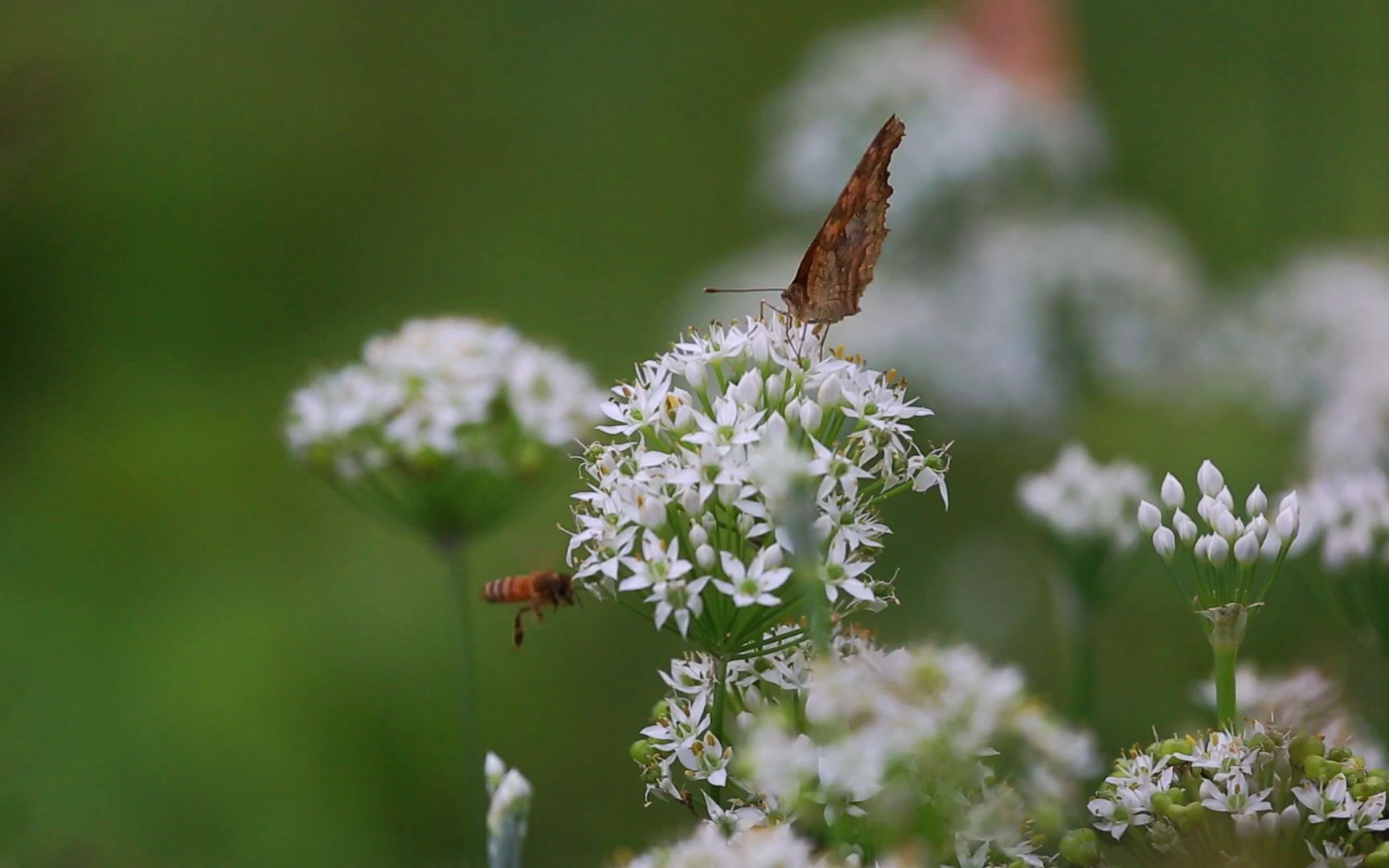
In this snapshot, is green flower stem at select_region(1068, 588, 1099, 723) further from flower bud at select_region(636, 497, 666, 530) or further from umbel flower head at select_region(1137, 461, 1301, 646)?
flower bud at select_region(636, 497, 666, 530)

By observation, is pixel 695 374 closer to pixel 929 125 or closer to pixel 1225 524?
pixel 1225 524

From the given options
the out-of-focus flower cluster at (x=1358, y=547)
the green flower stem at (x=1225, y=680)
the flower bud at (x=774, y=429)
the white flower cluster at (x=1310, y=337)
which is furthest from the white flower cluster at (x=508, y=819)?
the white flower cluster at (x=1310, y=337)

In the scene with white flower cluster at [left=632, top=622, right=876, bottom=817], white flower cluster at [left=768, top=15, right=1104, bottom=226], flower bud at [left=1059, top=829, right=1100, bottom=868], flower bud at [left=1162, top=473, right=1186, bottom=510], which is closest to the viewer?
flower bud at [left=1059, top=829, right=1100, bottom=868]

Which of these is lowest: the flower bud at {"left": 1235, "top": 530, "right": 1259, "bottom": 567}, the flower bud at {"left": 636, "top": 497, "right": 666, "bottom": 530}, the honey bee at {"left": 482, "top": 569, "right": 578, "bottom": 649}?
the flower bud at {"left": 1235, "top": 530, "right": 1259, "bottom": 567}

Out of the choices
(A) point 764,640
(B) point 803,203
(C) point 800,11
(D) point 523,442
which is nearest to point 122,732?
(D) point 523,442

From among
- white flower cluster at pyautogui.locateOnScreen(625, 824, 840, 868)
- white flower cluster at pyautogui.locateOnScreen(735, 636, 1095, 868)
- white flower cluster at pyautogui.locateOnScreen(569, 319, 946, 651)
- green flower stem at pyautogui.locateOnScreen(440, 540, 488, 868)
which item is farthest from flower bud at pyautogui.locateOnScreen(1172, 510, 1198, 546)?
green flower stem at pyautogui.locateOnScreen(440, 540, 488, 868)

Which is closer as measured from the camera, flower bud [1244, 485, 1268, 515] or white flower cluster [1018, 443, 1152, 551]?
flower bud [1244, 485, 1268, 515]

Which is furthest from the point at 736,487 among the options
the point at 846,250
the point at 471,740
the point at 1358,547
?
the point at 1358,547
